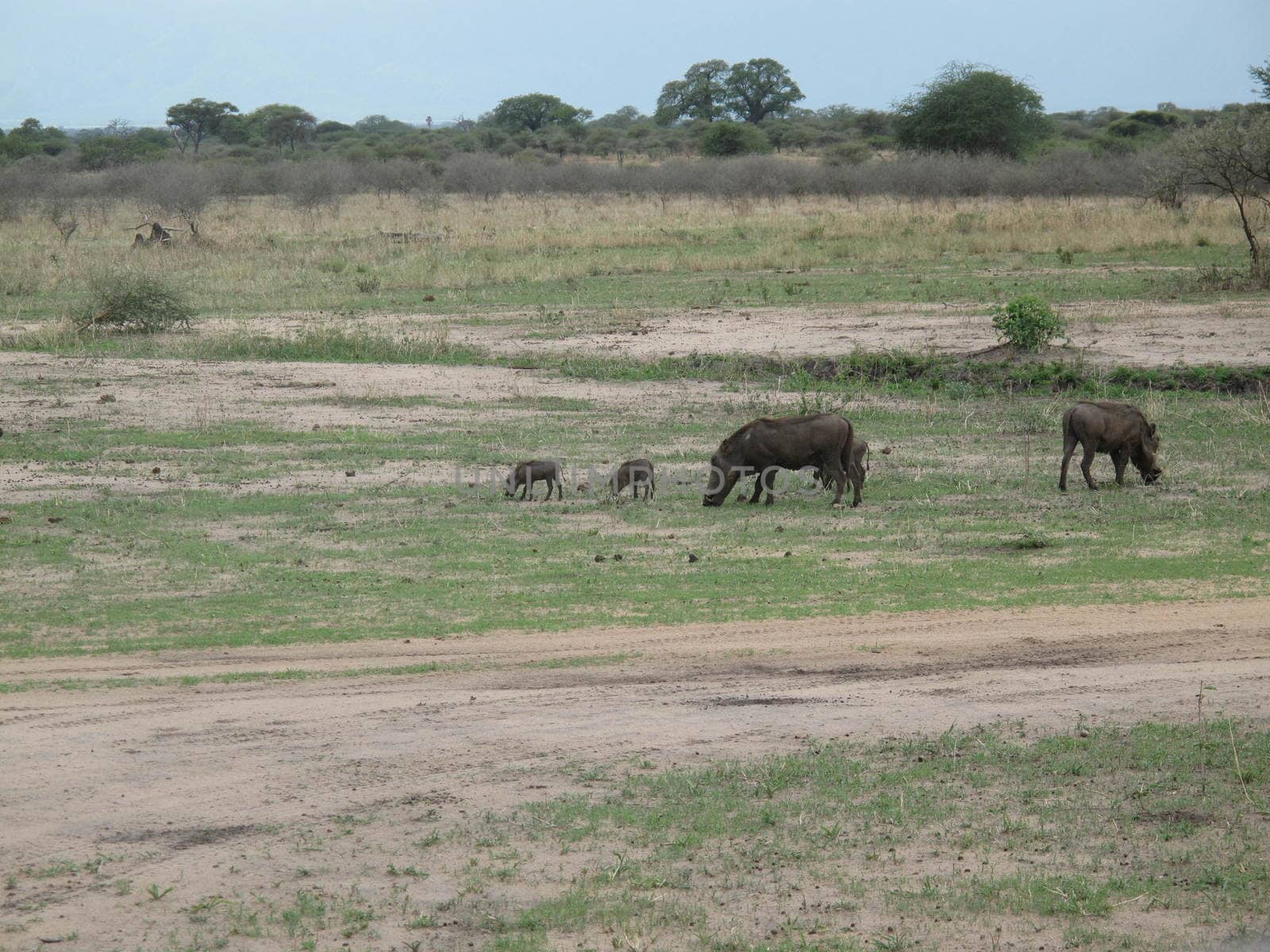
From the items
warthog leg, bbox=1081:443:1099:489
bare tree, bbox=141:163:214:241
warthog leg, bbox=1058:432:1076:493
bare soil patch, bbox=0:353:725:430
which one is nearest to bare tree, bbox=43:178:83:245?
bare tree, bbox=141:163:214:241

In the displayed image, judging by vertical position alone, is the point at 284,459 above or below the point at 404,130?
below

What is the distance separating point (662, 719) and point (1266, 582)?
5.56m

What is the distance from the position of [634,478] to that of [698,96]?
277ft

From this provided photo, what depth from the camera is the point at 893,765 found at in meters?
7.02

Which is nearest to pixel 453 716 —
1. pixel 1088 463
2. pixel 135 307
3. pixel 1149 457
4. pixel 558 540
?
pixel 558 540

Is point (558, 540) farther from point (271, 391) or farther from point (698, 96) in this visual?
point (698, 96)

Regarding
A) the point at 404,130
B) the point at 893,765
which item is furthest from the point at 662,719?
the point at 404,130

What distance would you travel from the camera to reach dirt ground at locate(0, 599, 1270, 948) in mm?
6082

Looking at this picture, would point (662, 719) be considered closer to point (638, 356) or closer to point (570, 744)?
point (570, 744)

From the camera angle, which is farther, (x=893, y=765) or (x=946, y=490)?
(x=946, y=490)

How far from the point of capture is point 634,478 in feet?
46.2

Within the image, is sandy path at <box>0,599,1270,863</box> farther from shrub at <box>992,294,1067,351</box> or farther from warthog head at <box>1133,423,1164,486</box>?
shrub at <box>992,294,1067,351</box>

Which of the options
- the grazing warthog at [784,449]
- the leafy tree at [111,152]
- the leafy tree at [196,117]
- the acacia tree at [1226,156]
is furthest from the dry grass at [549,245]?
the leafy tree at [196,117]

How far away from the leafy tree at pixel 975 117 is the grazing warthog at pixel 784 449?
141ft
